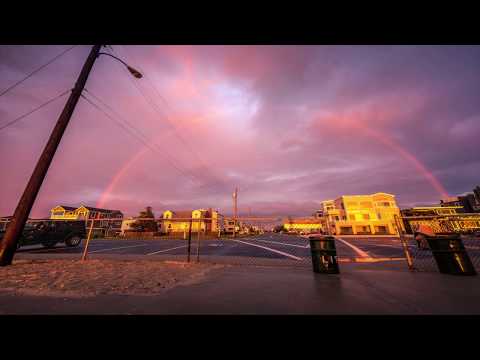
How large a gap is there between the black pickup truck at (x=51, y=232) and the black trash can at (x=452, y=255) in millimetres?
17185

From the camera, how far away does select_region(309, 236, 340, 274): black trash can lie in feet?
14.7

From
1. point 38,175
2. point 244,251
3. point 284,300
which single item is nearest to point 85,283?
point 284,300

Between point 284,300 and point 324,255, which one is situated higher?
point 324,255

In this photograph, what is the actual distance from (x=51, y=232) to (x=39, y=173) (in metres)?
7.69

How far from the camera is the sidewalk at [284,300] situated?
218 centimetres

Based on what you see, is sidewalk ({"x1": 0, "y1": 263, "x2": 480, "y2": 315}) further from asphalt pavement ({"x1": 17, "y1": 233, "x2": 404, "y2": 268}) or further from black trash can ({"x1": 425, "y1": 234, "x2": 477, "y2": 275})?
asphalt pavement ({"x1": 17, "y1": 233, "x2": 404, "y2": 268})

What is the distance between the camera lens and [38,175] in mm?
6211

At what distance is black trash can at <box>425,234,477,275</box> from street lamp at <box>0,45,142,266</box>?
41.3 ft

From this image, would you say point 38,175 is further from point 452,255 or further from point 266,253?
point 452,255

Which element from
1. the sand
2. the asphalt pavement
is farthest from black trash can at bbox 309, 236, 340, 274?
the sand

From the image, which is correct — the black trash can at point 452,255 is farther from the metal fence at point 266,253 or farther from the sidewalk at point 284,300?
the sidewalk at point 284,300
